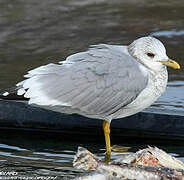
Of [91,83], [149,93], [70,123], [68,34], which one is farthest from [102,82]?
[68,34]

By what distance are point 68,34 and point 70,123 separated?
3.10 m

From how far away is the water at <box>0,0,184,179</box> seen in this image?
5070 millimetres

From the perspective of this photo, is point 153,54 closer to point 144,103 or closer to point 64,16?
point 144,103

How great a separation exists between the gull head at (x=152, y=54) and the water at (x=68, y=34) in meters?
0.75

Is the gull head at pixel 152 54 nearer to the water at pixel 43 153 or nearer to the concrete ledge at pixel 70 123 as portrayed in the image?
the concrete ledge at pixel 70 123

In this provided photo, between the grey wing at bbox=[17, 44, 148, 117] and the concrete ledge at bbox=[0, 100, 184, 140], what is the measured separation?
0.57 metres

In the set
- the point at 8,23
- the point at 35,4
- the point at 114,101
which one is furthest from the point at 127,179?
the point at 35,4

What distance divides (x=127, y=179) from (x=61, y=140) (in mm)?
1436

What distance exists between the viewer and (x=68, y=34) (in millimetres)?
8188

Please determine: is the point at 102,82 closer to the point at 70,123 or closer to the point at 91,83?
the point at 91,83

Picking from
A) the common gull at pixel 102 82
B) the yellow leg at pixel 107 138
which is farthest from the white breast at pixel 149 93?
the yellow leg at pixel 107 138

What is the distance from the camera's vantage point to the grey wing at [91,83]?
4586 millimetres

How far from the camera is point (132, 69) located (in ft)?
15.1

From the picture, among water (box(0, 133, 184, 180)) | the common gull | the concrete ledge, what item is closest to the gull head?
the common gull
